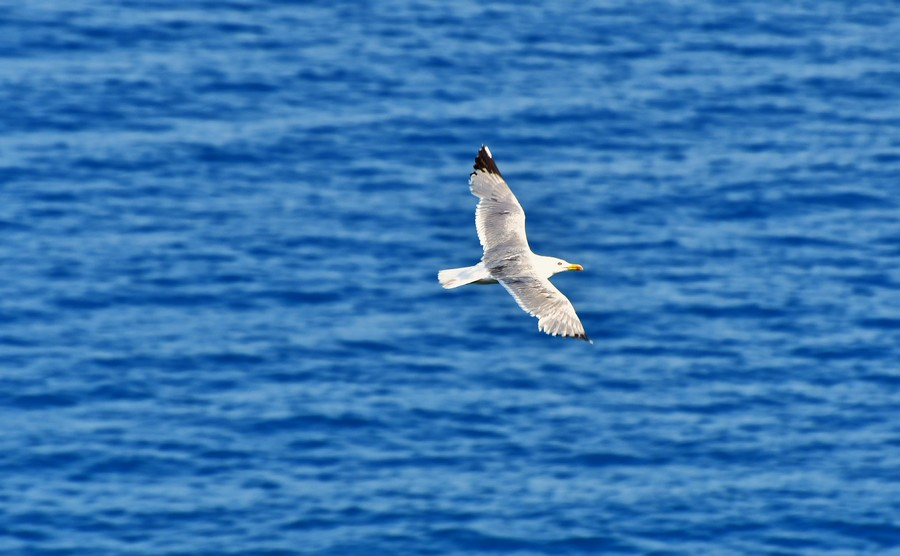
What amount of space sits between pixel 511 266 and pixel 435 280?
22230 millimetres

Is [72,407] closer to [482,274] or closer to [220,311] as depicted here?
[220,311]

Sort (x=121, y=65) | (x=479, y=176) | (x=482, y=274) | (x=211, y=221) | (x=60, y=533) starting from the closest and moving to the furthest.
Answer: (x=482, y=274) < (x=479, y=176) < (x=60, y=533) < (x=211, y=221) < (x=121, y=65)

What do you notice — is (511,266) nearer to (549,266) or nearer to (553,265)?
(549,266)

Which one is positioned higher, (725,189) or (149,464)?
(725,189)

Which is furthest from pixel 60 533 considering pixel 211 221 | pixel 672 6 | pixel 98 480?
pixel 672 6

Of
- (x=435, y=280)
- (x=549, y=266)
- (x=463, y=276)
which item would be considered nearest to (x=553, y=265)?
(x=549, y=266)

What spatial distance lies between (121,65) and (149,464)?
19.3 metres

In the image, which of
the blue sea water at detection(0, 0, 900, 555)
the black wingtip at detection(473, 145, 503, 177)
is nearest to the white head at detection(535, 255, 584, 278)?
the black wingtip at detection(473, 145, 503, 177)

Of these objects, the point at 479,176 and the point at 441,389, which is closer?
the point at 479,176

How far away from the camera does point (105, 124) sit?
46969 mm

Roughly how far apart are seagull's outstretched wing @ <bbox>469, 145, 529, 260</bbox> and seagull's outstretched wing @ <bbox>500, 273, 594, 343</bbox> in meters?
0.73

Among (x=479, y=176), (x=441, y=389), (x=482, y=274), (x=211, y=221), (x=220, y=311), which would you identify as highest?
(x=211, y=221)

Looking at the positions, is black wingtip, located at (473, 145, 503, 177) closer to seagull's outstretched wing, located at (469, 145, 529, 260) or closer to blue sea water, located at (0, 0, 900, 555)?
seagull's outstretched wing, located at (469, 145, 529, 260)

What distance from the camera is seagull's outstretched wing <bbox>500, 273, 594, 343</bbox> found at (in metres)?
17.1
